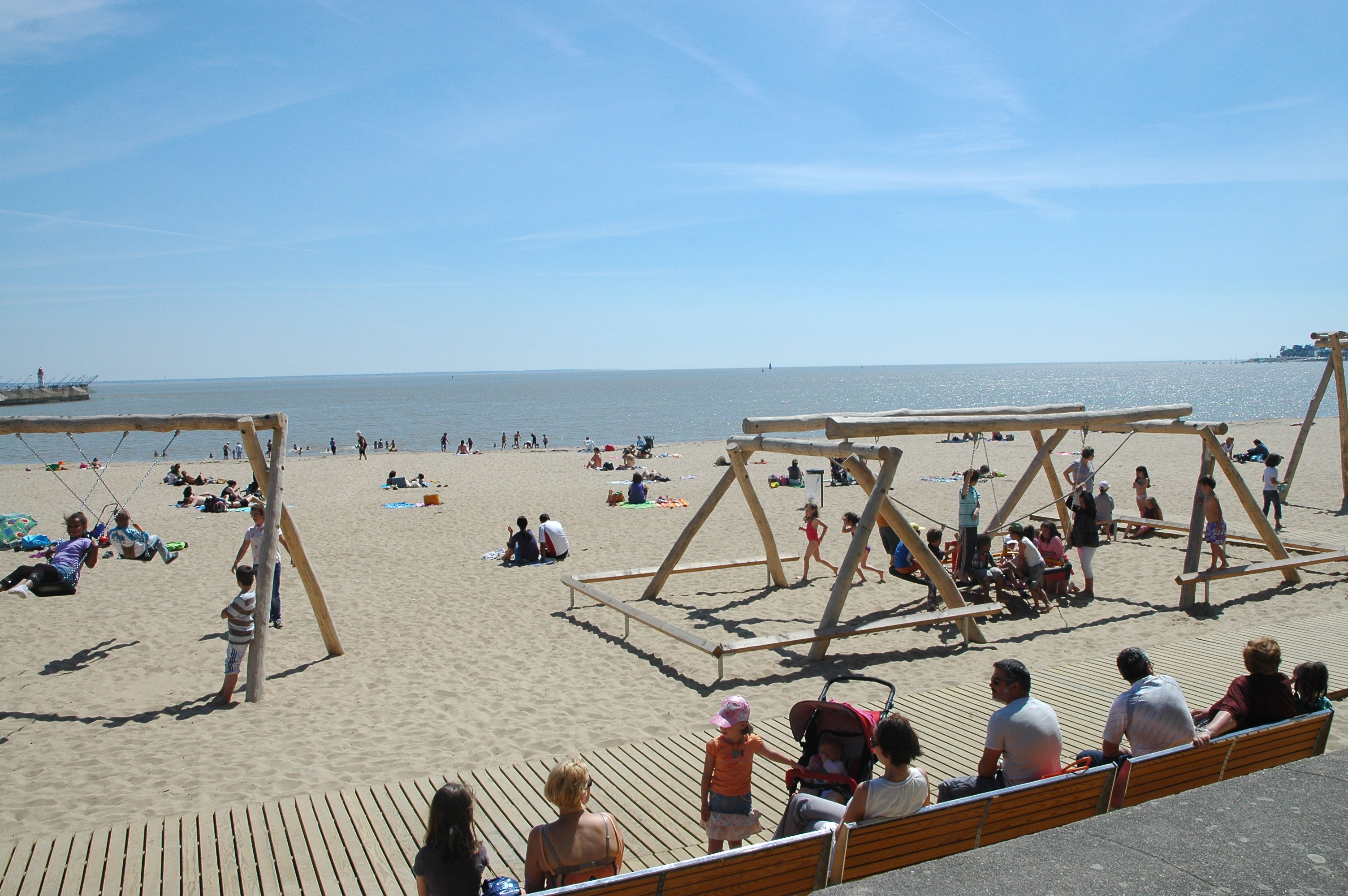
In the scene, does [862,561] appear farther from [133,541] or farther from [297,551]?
[133,541]

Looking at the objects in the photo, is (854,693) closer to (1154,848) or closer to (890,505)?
(890,505)

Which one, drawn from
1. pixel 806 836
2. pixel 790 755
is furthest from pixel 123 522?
pixel 806 836

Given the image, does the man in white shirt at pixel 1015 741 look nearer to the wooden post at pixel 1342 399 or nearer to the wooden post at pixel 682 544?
the wooden post at pixel 682 544

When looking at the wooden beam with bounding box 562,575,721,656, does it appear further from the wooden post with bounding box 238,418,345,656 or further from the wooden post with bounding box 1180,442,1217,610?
the wooden post with bounding box 1180,442,1217,610

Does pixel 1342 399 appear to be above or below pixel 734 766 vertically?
above

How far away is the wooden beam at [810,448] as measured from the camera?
8.01 meters

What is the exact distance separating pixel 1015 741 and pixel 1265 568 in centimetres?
Result: 776

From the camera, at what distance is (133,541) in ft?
32.2

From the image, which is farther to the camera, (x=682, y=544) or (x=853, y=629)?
(x=682, y=544)

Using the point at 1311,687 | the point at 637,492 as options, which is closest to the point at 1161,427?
the point at 1311,687

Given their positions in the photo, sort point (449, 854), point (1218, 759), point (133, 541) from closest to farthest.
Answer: point (449, 854) → point (1218, 759) → point (133, 541)

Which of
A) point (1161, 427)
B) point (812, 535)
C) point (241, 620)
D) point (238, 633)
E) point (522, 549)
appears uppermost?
point (1161, 427)

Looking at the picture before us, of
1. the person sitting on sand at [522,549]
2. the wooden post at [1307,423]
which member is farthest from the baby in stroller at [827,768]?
the wooden post at [1307,423]

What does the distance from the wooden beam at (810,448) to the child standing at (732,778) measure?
171 inches
